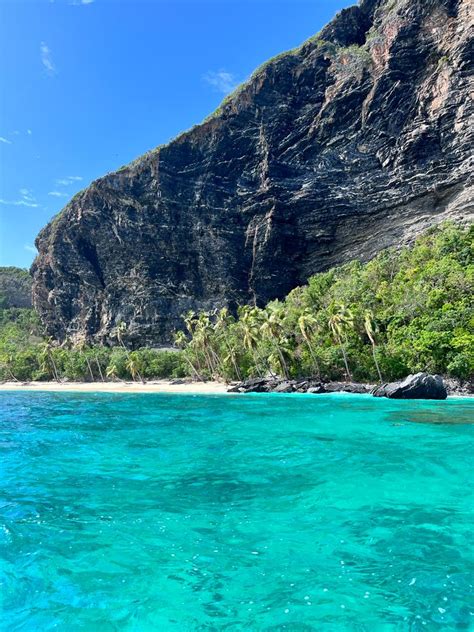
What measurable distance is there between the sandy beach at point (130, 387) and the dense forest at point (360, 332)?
4398 millimetres

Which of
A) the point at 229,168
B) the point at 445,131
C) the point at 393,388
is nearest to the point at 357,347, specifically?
the point at 393,388

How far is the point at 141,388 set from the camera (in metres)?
78.0

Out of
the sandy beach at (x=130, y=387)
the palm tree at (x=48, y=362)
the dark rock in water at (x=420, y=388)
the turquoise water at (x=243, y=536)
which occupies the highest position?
the palm tree at (x=48, y=362)

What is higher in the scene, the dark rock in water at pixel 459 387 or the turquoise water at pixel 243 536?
the turquoise water at pixel 243 536

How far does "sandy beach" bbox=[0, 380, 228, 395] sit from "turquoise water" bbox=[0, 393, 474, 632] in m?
45.0

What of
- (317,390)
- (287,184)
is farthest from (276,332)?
(287,184)

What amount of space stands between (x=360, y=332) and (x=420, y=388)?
2133 cm

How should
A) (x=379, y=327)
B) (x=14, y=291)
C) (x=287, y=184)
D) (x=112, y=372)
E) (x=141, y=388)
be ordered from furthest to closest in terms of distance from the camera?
(x=14, y=291) < (x=287, y=184) < (x=112, y=372) < (x=141, y=388) < (x=379, y=327)

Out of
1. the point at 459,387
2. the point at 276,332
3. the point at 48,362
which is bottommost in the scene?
the point at 459,387

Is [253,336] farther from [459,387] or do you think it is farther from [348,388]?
[459,387]

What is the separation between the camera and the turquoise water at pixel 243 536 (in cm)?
698

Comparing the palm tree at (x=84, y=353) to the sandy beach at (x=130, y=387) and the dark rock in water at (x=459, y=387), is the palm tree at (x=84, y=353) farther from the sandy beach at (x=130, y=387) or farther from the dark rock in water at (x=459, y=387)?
the dark rock in water at (x=459, y=387)

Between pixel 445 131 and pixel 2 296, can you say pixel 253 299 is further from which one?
pixel 2 296

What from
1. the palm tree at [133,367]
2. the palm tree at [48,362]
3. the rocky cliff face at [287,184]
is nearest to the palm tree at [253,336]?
the palm tree at [133,367]
